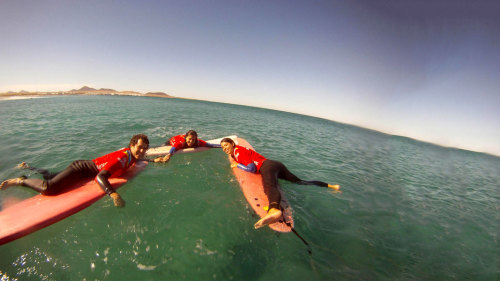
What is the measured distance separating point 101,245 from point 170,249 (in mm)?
1372

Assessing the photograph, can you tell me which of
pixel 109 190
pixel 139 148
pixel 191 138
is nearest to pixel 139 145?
pixel 139 148

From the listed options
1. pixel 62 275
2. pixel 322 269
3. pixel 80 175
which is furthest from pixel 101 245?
pixel 322 269

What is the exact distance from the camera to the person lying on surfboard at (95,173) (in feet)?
12.8

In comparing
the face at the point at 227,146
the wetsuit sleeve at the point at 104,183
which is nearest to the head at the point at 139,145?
the wetsuit sleeve at the point at 104,183

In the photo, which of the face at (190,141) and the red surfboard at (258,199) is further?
the face at (190,141)

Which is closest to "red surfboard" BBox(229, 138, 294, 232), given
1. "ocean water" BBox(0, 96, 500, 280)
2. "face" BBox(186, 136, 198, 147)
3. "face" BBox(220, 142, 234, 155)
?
"ocean water" BBox(0, 96, 500, 280)

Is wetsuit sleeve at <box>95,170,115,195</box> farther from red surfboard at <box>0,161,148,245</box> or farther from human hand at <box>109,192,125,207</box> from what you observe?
red surfboard at <box>0,161,148,245</box>

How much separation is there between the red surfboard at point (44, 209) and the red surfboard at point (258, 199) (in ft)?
12.4

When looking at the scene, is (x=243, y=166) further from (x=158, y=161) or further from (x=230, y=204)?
(x=158, y=161)

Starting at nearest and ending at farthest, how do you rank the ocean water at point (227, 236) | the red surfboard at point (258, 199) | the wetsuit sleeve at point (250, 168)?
1. the ocean water at point (227, 236)
2. the red surfboard at point (258, 199)
3. the wetsuit sleeve at point (250, 168)

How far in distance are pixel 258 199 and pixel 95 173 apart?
15.9ft

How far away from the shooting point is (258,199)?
4543mm

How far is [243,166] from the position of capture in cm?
548

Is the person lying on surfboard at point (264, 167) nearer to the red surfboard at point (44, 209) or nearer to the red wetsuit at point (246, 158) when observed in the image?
the red wetsuit at point (246, 158)
